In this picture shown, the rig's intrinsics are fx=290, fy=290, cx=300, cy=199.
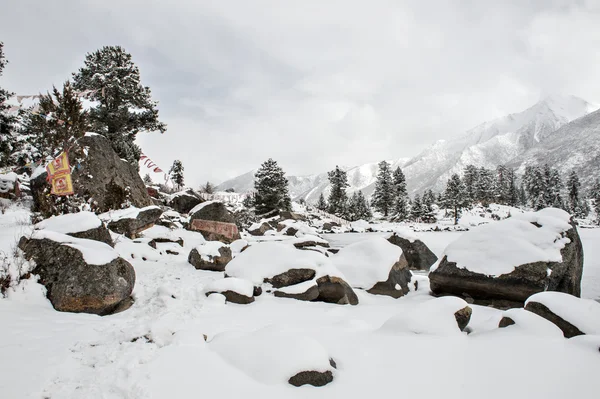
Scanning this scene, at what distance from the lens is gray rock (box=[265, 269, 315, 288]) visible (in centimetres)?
752

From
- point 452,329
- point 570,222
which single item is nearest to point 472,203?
point 570,222

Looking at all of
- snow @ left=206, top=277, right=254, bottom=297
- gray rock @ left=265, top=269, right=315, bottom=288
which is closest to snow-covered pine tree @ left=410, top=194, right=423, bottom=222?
gray rock @ left=265, top=269, right=315, bottom=288

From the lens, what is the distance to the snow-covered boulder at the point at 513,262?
725 cm

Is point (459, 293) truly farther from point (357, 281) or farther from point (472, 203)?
point (472, 203)

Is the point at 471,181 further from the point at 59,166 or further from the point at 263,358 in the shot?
the point at 263,358

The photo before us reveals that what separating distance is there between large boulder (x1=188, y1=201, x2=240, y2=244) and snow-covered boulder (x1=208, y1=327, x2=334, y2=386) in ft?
48.6

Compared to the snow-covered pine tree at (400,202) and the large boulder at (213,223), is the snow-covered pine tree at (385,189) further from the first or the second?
the large boulder at (213,223)

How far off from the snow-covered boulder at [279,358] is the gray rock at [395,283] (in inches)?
204

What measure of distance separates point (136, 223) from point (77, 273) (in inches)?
296

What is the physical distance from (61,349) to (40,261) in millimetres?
2655

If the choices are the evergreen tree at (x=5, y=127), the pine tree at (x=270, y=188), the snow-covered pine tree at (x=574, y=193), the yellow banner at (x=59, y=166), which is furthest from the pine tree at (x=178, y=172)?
the snow-covered pine tree at (x=574, y=193)

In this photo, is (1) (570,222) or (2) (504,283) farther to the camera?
(1) (570,222)

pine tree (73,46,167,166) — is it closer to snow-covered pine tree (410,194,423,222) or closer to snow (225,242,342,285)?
snow (225,242,342,285)

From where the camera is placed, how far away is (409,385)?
316cm
